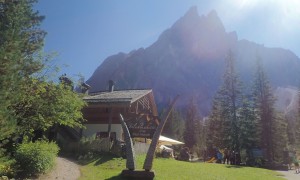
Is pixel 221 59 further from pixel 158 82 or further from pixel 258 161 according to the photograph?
pixel 258 161

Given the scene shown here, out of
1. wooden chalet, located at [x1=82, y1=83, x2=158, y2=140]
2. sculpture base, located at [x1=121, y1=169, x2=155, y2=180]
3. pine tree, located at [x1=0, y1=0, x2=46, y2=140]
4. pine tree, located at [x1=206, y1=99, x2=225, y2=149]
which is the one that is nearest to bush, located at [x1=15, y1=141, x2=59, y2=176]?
pine tree, located at [x1=0, y1=0, x2=46, y2=140]

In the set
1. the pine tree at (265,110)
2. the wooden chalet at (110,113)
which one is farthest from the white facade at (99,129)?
the pine tree at (265,110)

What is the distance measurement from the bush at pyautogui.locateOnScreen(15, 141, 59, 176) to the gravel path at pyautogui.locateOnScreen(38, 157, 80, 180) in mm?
428

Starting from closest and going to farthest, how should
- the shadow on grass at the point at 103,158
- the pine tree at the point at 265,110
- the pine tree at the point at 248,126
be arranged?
the shadow on grass at the point at 103,158 < the pine tree at the point at 265,110 < the pine tree at the point at 248,126

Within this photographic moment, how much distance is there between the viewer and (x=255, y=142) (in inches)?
1863

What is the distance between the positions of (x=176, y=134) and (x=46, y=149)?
231ft

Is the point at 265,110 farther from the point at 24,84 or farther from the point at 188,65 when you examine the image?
the point at 188,65

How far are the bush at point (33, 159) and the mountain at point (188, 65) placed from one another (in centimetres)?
14145

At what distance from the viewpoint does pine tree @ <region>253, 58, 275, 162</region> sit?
45906mm

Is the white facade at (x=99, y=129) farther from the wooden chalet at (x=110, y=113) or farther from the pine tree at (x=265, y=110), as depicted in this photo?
the pine tree at (x=265, y=110)

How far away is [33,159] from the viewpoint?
17562 millimetres

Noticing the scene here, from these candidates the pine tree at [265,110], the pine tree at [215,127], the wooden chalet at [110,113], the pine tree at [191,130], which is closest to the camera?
the wooden chalet at [110,113]

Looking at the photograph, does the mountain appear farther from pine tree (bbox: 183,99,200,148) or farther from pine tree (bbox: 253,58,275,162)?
pine tree (bbox: 253,58,275,162)

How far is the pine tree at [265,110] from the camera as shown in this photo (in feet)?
151
